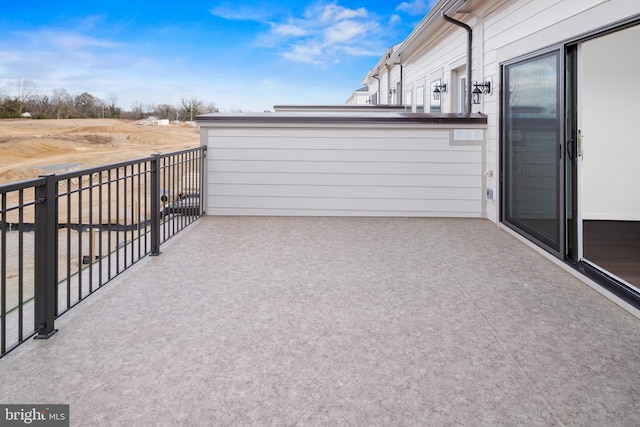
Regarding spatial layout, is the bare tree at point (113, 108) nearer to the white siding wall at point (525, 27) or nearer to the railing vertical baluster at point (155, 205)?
the white siding wall at point (525, 27)

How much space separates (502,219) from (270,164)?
2768 millimetres

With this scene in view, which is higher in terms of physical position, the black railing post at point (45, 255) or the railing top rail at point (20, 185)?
the railing top rail at point (20, 185)

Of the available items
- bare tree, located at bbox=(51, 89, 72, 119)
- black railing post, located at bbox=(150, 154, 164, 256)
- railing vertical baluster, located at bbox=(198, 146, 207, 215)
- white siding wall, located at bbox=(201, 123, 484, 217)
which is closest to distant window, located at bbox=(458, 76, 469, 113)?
white siding wall, located at bbox=(201, 123, 484, 217)

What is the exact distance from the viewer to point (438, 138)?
5781mm

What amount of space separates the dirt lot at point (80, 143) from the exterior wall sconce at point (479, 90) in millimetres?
18953

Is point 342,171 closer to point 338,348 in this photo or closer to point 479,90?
point 479,90

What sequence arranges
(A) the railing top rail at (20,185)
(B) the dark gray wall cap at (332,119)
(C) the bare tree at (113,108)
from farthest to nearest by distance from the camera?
(C) the bare tree at (113,108) < (B) the dark gray wall cap at (332,119) < (A) the railing top rail at (20,185)

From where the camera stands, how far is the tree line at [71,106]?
1783cm

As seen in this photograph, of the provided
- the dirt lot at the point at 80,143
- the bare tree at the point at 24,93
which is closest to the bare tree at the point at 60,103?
the bare tree at the point at 24,93

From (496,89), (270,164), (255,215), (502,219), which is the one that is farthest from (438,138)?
(255,215)

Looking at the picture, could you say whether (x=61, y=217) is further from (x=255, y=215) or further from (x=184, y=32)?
(x=184, y=32)

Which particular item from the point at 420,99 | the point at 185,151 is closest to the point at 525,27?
the point at 185,151

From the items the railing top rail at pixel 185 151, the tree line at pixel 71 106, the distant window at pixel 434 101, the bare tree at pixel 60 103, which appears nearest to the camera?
the railing top rail at pixel 185 151

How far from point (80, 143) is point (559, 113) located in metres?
27.5
